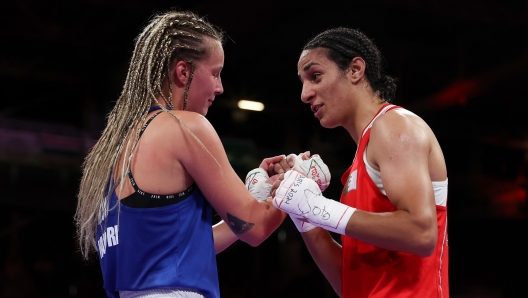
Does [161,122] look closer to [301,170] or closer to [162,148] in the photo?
[162,148]

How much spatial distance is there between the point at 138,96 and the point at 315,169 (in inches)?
27.3

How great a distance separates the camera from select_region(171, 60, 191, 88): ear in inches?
77.6

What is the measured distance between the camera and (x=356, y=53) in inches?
92.8

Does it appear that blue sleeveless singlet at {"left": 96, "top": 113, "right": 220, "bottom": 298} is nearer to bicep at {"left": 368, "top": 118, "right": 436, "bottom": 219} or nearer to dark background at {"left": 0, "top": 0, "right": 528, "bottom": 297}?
bicep at {"left": 368, "top": 118, "right": 436, "bottom": 219}

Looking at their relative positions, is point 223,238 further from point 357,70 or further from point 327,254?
point 357,70

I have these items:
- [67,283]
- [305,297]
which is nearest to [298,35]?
[305,297]

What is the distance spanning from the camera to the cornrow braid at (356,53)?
235 cm

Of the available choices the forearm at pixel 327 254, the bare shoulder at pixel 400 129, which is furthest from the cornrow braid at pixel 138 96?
the forearm at pixel 327 254

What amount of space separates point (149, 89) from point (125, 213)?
40 cm

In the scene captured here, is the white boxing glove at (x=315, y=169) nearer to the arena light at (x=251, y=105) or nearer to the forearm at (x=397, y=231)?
the forearm at (x=397, y=231)

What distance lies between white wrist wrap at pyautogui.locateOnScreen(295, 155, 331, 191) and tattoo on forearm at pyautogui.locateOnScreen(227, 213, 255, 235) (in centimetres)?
38

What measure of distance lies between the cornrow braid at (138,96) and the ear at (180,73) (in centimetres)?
1

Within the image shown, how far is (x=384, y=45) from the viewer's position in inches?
359

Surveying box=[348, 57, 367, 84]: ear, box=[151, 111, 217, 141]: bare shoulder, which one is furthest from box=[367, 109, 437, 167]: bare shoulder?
box=[151, 111, 217, 141]: bare shoulder
